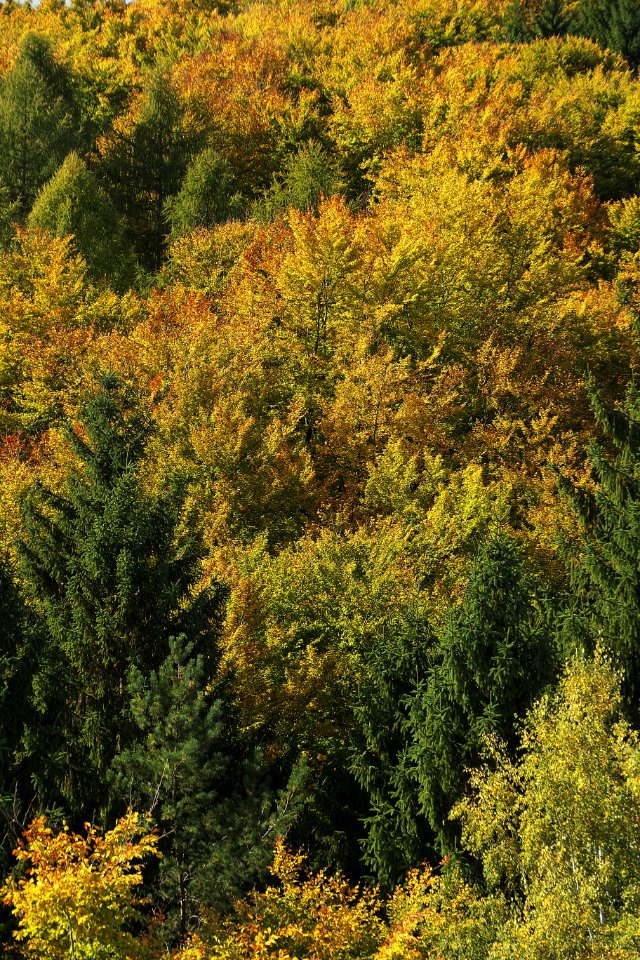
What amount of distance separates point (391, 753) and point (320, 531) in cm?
928

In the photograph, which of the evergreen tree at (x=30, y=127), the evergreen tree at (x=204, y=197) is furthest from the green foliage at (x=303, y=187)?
the evergreen tree at (x=30, y=127)

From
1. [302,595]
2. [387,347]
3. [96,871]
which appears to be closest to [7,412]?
[387,347]

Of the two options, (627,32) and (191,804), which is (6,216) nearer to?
(191,804)

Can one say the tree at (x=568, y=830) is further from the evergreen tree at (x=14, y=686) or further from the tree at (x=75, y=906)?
the evergreen tree at (x=14, y=686)

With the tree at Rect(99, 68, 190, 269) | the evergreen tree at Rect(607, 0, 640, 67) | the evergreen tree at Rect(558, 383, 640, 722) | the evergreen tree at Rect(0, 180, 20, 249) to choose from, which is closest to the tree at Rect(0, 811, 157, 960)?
the evergreen tree at Rect(558, 383, 640, 722)

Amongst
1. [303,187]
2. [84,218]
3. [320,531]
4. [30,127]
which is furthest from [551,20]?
[320,531]

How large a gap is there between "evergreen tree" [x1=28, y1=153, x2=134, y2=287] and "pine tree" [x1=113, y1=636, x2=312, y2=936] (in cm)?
4036

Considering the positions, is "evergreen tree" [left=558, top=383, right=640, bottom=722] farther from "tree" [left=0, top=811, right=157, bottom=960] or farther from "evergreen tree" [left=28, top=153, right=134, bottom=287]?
"evergreen tree" [left=28, top=153, right=134, bottom=287]

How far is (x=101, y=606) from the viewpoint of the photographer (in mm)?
23109

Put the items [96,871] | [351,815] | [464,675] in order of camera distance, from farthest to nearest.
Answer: [351,815] → [464,675] → [96,871]

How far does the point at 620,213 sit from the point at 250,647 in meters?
45.5

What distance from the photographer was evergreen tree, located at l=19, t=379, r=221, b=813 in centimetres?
2191

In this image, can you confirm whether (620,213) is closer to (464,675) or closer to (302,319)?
(302,319)

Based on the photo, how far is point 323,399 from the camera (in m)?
39.3
